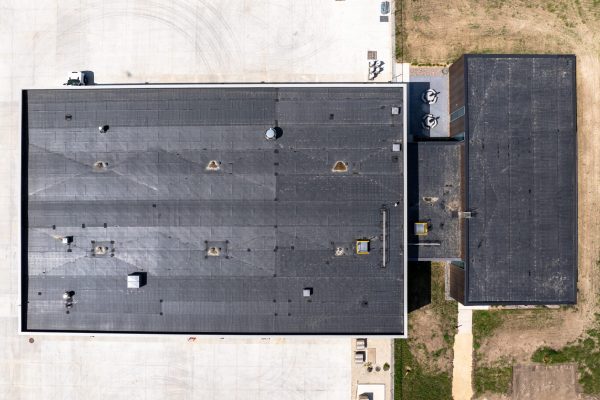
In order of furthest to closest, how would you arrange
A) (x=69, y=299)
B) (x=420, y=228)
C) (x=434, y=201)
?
(x=434, y=201), (x=420, y=228), (x=69, y=299)

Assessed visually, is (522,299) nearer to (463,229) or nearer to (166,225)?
(463,229)

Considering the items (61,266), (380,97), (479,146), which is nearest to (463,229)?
(479,146)

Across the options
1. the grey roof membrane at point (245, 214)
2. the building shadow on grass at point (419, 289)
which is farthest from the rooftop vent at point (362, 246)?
the building shadow on grass at point (419, 289)

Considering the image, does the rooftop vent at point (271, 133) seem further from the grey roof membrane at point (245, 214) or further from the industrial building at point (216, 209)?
the grey roof membrane at point (245, 214)

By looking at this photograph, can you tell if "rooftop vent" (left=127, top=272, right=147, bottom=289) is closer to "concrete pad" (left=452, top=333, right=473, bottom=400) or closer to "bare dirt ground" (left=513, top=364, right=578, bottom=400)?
"concrete pad" (left=452, top=333, right=473, bottom=400)

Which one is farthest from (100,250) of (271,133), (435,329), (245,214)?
(435,329)

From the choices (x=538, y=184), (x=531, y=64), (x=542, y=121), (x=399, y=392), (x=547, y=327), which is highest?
(x=531, y=64)

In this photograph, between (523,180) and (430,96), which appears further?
(430,96)

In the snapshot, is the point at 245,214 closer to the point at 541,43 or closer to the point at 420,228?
the point at 420,228
